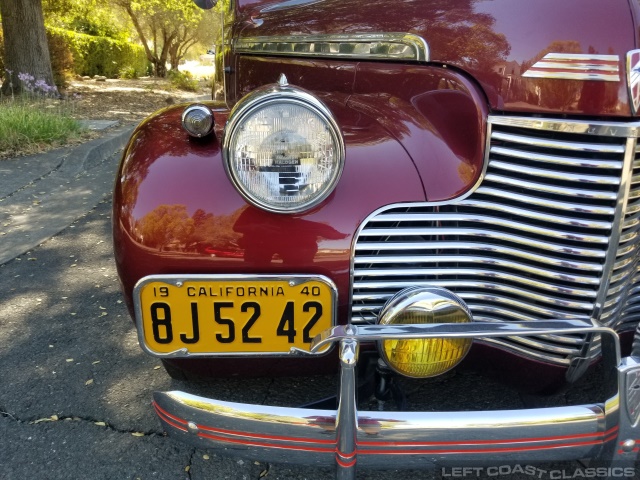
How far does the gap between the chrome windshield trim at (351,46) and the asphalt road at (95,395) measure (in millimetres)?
1208

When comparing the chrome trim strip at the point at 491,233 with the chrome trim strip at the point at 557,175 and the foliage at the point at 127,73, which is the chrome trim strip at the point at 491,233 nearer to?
the chrome trim strip at the point at 557,175

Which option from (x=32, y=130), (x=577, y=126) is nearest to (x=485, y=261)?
(x=577, y=126)

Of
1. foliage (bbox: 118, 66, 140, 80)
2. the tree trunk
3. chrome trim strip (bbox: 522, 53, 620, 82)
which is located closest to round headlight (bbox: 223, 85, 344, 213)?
chrome trim strip (bbox: 522, 53, 620, 82)

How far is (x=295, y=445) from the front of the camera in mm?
1300

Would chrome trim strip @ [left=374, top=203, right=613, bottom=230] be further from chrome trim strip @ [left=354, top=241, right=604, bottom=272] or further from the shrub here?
the shrub

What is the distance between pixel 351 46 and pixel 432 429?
1.27 meters

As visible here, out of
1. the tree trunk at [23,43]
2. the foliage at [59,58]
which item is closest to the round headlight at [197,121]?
the tree trunk at [23,43]

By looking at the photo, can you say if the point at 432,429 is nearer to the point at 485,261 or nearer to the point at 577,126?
the point at 485,261

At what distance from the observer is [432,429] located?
4.10ft

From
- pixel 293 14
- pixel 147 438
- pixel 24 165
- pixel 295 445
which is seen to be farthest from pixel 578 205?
pixel 24 165

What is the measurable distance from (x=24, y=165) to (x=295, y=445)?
5076 millimetres

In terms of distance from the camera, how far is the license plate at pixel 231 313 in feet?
4.65

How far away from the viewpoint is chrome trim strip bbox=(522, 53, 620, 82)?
1335 mm

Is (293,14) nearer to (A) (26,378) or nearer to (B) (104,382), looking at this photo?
(B) (104,382)
